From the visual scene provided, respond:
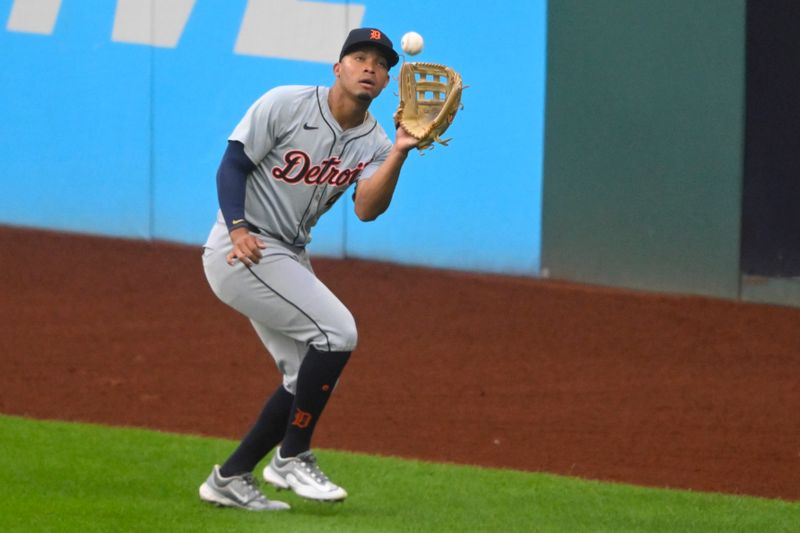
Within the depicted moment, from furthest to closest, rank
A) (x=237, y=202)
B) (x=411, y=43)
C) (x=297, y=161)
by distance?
(x=297, y=161), (x=237, y=202), (x=411, y=43)

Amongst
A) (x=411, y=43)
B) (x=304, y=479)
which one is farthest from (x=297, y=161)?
(x=304, y=479)

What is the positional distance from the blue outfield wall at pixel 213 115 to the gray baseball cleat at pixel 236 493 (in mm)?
5151

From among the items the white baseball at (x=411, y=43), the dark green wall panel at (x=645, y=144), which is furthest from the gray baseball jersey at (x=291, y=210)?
the dark green wall panel at (x=645, y=144)

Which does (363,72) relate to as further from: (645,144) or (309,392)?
(645,144)

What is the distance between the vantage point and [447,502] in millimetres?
5398

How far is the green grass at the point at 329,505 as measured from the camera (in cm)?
487

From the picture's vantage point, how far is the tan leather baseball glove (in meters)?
4.71

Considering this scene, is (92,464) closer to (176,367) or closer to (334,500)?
(334,500)

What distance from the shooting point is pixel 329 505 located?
5246 mm

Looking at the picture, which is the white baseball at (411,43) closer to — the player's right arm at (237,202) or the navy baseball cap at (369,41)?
the navy baseball cap at (369,41)

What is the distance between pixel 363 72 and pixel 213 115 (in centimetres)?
578

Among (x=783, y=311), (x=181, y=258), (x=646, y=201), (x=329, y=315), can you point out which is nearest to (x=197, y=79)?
(x=181, y=258)

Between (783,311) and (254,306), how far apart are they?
523 centimetres

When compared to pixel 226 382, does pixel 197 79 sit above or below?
above
